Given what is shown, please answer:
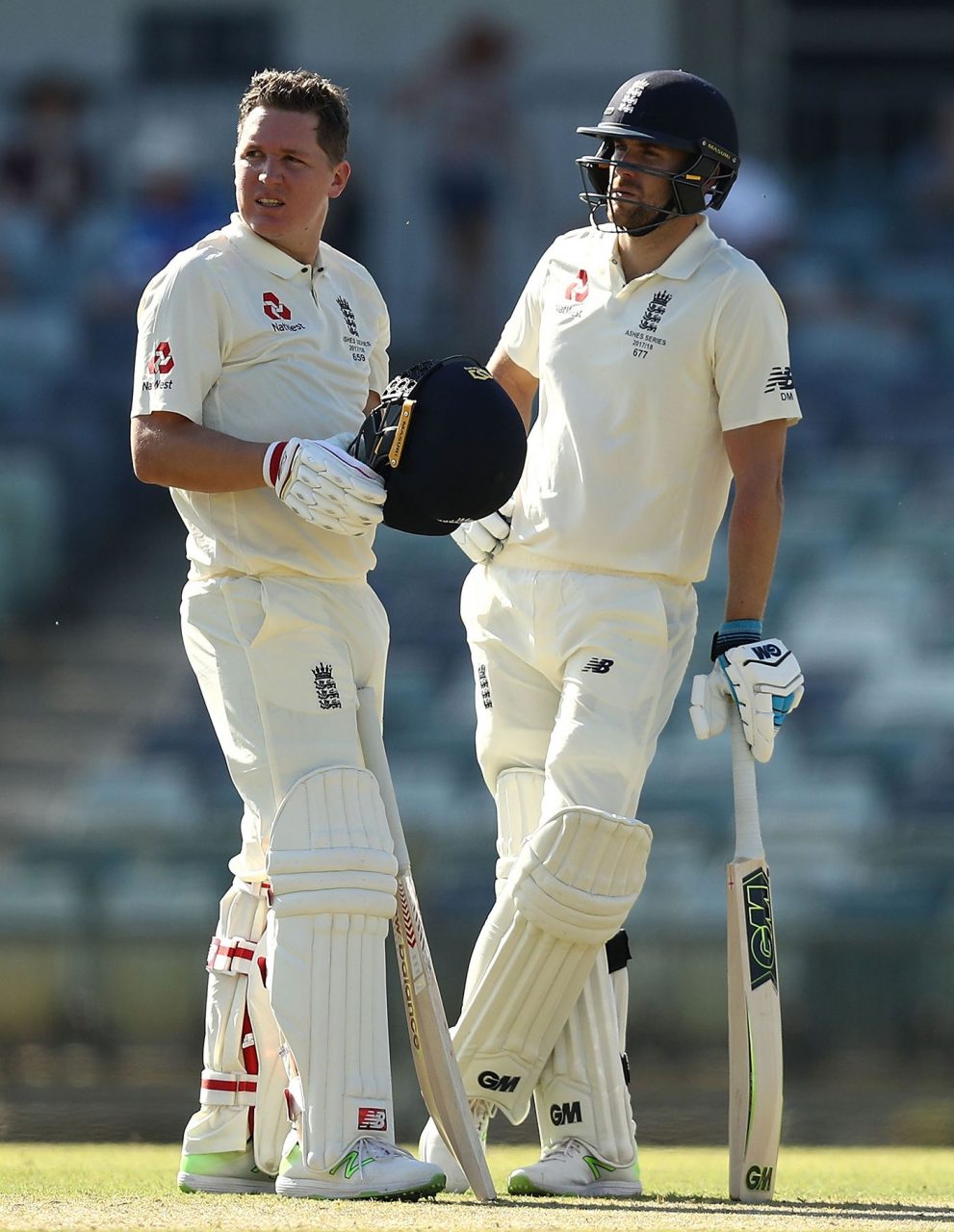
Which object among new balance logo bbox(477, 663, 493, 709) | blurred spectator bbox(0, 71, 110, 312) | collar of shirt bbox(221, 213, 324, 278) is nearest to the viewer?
collar of shirt bbox(221, 213, 324, 278)

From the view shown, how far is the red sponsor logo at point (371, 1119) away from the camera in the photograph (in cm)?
265

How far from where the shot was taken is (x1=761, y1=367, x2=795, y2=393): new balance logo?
3.04m

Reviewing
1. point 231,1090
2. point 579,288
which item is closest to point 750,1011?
point 231,1090

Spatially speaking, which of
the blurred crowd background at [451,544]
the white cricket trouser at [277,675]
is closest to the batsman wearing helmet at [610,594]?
the white cricket trouser at [277,675]

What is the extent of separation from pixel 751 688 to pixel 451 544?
4.87 metres

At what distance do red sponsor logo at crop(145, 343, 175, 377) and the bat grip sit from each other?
48 cm

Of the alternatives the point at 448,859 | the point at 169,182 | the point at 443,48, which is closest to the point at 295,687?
the point at 448,859

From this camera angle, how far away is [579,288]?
3223 millimetres

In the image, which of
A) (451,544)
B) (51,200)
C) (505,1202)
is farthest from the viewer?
(51,200)

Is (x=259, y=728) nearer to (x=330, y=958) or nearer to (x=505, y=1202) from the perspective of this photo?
(x=330, y=958)

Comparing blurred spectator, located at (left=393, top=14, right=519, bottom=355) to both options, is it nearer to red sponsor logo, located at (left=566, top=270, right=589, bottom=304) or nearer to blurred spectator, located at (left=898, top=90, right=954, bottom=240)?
blurred spectator, located at (left=898, top=90, right=954, bottom=240)

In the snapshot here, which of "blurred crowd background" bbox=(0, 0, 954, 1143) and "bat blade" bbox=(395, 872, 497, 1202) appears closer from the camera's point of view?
"bat blade" bbox=(395, 872, 497, 1202)

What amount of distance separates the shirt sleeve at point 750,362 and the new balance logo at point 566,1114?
37.4 inches

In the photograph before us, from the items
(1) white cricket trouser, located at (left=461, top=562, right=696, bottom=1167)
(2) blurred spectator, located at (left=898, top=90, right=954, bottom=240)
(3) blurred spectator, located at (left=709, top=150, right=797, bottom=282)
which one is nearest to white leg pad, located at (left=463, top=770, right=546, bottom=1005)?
(1) white cricket trouser, located at (left=461, top=562, right=696, bottom=1167)
